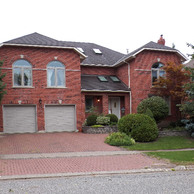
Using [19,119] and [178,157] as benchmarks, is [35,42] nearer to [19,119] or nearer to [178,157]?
[19,119]

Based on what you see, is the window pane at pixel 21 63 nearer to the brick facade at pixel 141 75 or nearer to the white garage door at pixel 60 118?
the white garage door at pixel 60 118

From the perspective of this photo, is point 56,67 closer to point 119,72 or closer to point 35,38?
point 35,38

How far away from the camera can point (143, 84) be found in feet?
66.5

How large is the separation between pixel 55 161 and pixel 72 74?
10.6m

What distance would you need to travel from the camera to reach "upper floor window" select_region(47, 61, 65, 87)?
742 inches

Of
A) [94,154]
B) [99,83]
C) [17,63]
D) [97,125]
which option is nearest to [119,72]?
[99,83]

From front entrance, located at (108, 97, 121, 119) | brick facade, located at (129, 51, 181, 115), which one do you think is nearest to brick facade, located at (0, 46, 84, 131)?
front entrance, located at (108, 97, 121, 119)

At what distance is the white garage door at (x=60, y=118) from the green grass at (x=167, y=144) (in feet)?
22.7

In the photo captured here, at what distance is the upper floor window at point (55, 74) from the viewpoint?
18859 millimetres

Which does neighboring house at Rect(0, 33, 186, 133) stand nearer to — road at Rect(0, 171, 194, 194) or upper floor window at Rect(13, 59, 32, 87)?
upper floor window at Rect(13, 59, 32, 87)

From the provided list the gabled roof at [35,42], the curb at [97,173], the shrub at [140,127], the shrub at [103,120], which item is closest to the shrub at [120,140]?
the shrub at [140,127]

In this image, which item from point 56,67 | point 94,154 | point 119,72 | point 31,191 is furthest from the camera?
point 119,72

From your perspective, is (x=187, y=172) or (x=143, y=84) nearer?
(x=187, y=172)

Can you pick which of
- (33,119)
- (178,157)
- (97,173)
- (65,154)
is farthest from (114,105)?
Result: (97,173)
